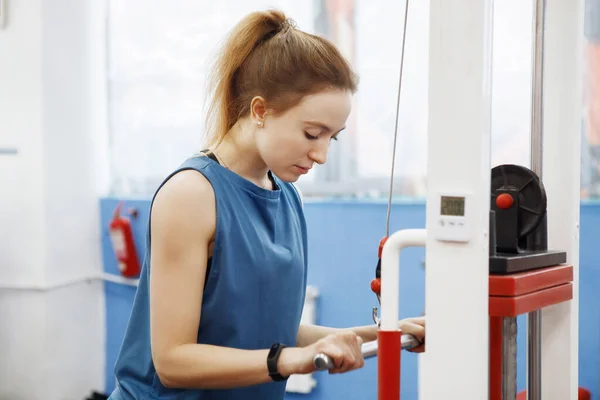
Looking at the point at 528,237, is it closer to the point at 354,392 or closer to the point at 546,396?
the point at 546,396

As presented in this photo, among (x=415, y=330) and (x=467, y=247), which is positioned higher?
(x=467, y=247)

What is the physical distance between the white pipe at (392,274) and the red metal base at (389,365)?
0.04 feet

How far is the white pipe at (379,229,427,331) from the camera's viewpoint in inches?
40.4

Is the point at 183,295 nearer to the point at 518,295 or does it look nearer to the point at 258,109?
the point at 258,109

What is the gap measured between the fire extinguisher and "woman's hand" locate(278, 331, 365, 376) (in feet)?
7.35

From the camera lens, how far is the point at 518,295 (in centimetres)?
104

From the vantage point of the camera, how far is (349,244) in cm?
262

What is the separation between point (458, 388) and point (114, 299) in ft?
8.58

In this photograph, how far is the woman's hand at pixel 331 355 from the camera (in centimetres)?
100

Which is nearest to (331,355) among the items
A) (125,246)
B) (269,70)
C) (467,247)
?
(467,247)

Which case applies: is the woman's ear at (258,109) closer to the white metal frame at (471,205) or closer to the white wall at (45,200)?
the white metal frame at (471,205)

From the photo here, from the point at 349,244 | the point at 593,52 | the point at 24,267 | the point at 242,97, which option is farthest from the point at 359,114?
the point at 24,267

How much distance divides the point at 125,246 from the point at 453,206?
2433 mm

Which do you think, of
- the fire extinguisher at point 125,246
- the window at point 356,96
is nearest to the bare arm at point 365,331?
the window at point 356,96
